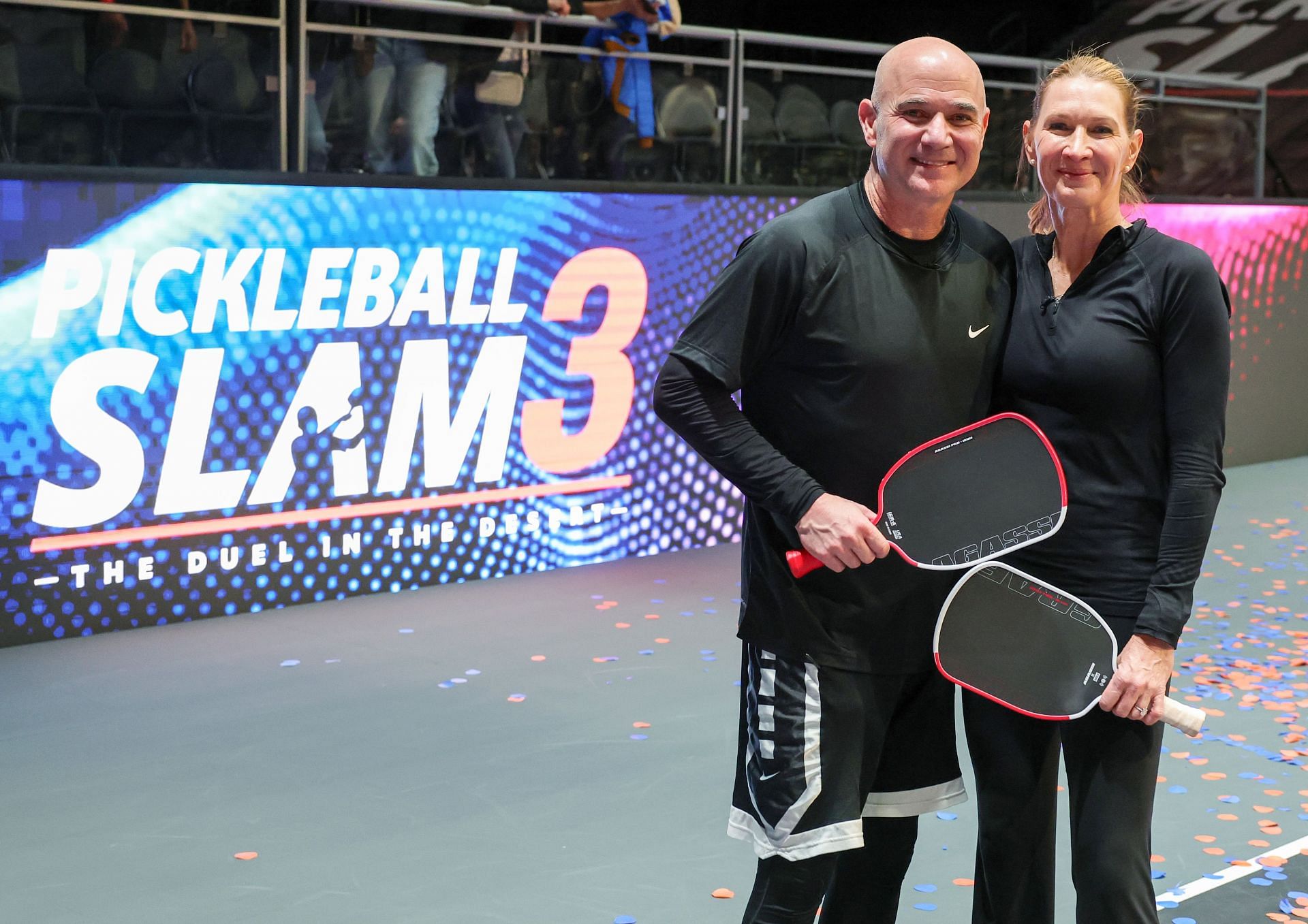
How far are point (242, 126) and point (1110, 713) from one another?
4107 millimetres

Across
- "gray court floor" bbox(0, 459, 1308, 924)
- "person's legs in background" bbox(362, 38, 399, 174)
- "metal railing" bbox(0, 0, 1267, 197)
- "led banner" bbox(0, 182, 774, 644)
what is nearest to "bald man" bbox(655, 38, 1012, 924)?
"gray court floor" bbox(0, 459, 1308, 924)

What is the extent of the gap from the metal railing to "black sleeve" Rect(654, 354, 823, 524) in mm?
3022

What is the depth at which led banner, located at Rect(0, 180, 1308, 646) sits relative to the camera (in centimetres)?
477

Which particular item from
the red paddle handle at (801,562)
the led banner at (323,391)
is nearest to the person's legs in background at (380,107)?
the led banner at (323,391)

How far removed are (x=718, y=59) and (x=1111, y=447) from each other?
510cm

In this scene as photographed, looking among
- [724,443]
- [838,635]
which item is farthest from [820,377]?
[838,635]

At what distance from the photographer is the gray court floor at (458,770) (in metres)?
3.06

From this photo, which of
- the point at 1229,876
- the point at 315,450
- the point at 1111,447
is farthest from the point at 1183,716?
the point at 315,450

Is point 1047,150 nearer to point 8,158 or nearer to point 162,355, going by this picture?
point 162,355

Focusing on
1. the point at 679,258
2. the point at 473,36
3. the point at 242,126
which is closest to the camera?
the point at 242,126

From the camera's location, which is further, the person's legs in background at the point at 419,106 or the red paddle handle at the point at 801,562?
the person's legs in background at the point at 419,106

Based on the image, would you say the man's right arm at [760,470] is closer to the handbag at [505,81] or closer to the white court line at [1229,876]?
the white court line at [1229,876]

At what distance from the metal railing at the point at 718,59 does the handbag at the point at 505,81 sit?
0.17 ft

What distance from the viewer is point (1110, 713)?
2145 millimetres
